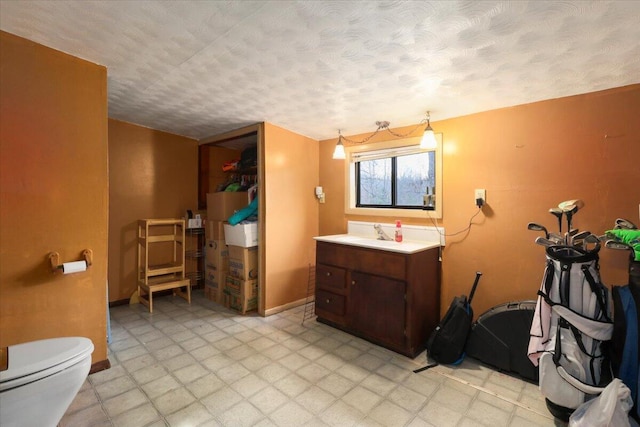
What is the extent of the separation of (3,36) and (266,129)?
1.93 metres

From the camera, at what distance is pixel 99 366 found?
2064 millimetres

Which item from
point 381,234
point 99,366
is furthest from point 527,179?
point 99,366

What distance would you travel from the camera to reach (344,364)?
2240 mm

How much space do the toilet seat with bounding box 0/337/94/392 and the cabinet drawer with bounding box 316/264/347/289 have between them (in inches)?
73.9

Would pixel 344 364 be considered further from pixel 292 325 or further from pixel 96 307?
pixel 96 307

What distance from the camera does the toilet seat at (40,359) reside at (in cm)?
124

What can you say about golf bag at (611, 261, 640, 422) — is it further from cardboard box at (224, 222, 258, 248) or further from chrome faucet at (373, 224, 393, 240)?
cardboard box at (224, 222, 258, 248)

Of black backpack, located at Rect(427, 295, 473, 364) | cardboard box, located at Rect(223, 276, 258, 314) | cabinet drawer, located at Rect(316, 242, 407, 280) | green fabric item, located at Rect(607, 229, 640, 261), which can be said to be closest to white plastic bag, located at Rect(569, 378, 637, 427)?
green fabric item, located at Rect(607, 229, 640, 261)

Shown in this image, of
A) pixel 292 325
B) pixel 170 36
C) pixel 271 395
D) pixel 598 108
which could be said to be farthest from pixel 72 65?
pixel 598 108

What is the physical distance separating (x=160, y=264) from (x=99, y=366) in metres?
1.69

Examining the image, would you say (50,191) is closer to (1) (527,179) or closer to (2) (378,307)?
(2) (378,307)

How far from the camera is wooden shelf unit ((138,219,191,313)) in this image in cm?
330

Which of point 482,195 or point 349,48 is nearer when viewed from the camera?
point 349,48

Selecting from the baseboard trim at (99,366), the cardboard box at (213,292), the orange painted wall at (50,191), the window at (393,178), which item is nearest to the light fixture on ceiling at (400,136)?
the window at (393,178)
